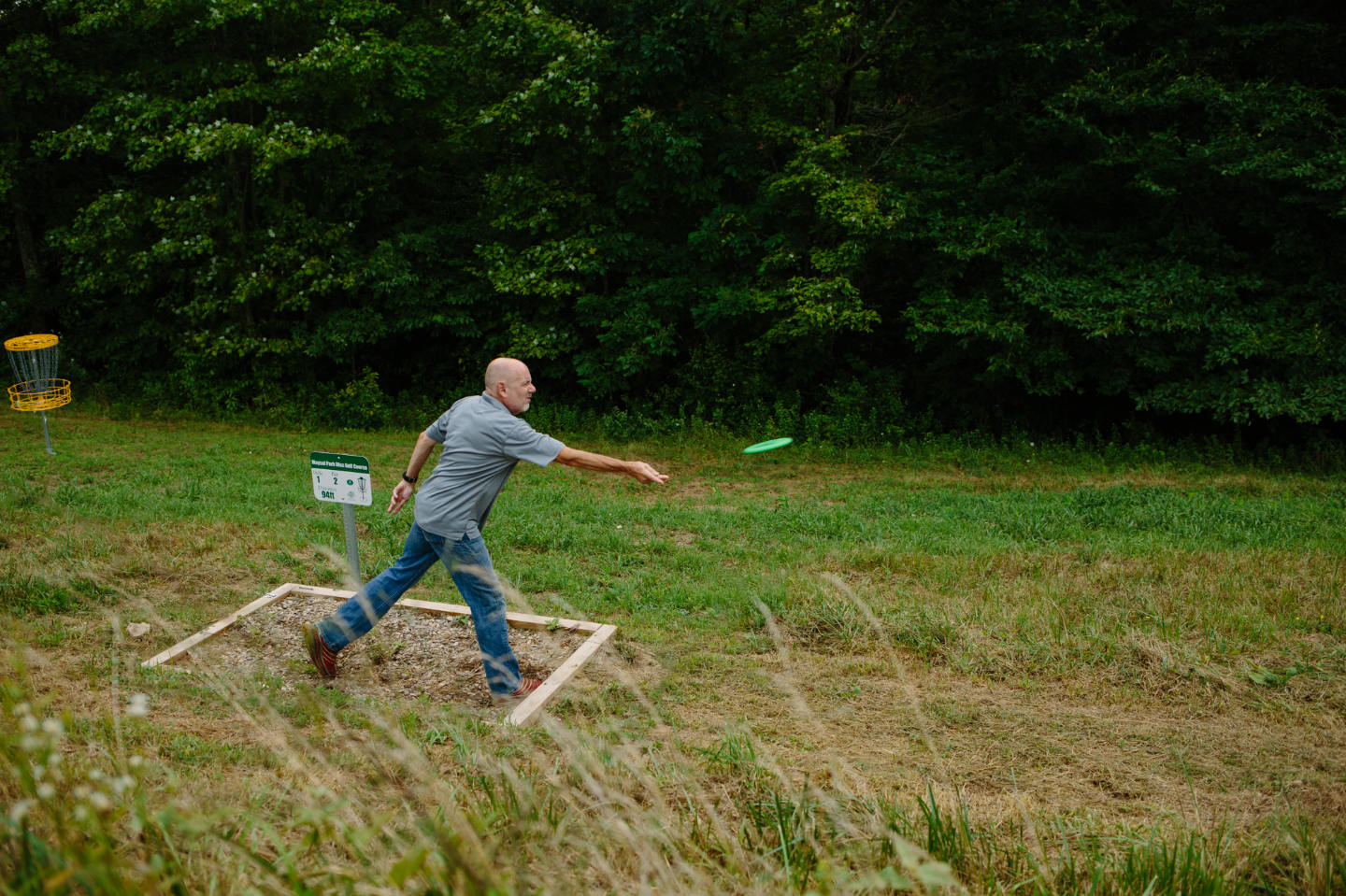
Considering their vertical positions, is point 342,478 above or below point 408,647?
above

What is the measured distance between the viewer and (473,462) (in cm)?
472

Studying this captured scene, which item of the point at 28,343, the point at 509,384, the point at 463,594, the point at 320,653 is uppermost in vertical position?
the point at 28,343

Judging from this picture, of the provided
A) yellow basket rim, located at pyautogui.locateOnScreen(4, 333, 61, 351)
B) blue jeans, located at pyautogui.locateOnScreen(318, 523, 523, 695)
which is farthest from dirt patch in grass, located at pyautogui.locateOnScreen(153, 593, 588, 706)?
yellow basket rim, located at pyautogui.locateOnScreen(4, 333, 61, 351)

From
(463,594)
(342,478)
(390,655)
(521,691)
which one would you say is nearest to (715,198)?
(342,478)

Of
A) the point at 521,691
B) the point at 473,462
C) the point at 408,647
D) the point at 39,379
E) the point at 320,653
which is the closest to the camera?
the point at 473,462

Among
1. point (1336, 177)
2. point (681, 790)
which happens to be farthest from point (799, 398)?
point (681, 790)

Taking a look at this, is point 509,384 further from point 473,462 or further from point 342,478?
point 342,478

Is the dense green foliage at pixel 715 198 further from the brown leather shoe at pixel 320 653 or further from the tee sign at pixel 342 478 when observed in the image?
the brown leather shoe at pixel 320 653

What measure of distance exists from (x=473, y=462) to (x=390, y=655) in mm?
1602

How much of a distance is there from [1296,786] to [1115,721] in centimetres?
84

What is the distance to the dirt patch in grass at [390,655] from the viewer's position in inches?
201

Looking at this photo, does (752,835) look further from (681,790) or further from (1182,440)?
(1182,440)

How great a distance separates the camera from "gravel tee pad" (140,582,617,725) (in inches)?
203

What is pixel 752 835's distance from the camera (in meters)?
2.92
